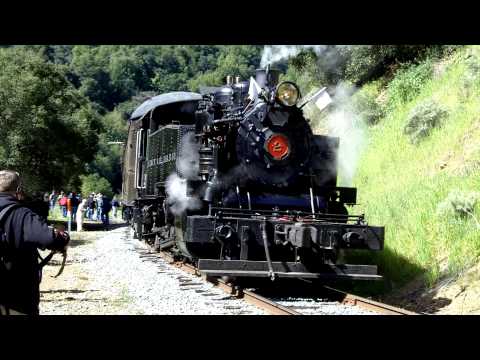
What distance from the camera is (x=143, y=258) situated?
554 inches

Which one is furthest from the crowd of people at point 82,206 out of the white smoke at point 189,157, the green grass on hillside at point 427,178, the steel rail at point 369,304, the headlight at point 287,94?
the steel rail at point 369,304

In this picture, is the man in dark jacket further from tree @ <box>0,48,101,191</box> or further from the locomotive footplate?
tree @ <box>0,48,101,191</box>

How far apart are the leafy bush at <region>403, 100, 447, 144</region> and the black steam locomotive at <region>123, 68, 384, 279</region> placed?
5.73 meters

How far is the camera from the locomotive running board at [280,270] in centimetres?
802

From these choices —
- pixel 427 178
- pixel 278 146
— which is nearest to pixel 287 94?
pixel 278 146

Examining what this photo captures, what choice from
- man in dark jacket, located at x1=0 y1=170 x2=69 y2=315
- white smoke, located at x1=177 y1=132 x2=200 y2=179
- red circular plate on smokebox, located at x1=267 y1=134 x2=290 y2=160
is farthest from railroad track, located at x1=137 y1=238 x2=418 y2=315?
man in dark jacket, located at x1=0 y1=170 x2=69 y2=315

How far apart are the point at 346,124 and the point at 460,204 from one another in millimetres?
11933

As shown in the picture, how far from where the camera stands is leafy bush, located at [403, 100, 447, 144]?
1491cm
